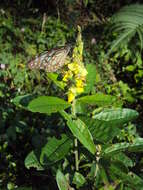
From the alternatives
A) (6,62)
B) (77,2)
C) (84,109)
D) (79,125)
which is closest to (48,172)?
(84,109)

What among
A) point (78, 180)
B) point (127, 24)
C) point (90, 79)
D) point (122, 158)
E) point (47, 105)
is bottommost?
point (78, 180)

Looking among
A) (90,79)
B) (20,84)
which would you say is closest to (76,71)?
(90,79)

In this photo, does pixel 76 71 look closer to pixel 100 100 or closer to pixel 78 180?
pixel 100 100

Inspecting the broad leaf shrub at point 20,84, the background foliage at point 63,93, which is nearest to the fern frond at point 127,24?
the background foliage at point 63,93

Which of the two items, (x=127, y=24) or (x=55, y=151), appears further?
(x=127, y=24)

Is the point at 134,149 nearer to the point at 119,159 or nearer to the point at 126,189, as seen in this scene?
the point at 119,159
